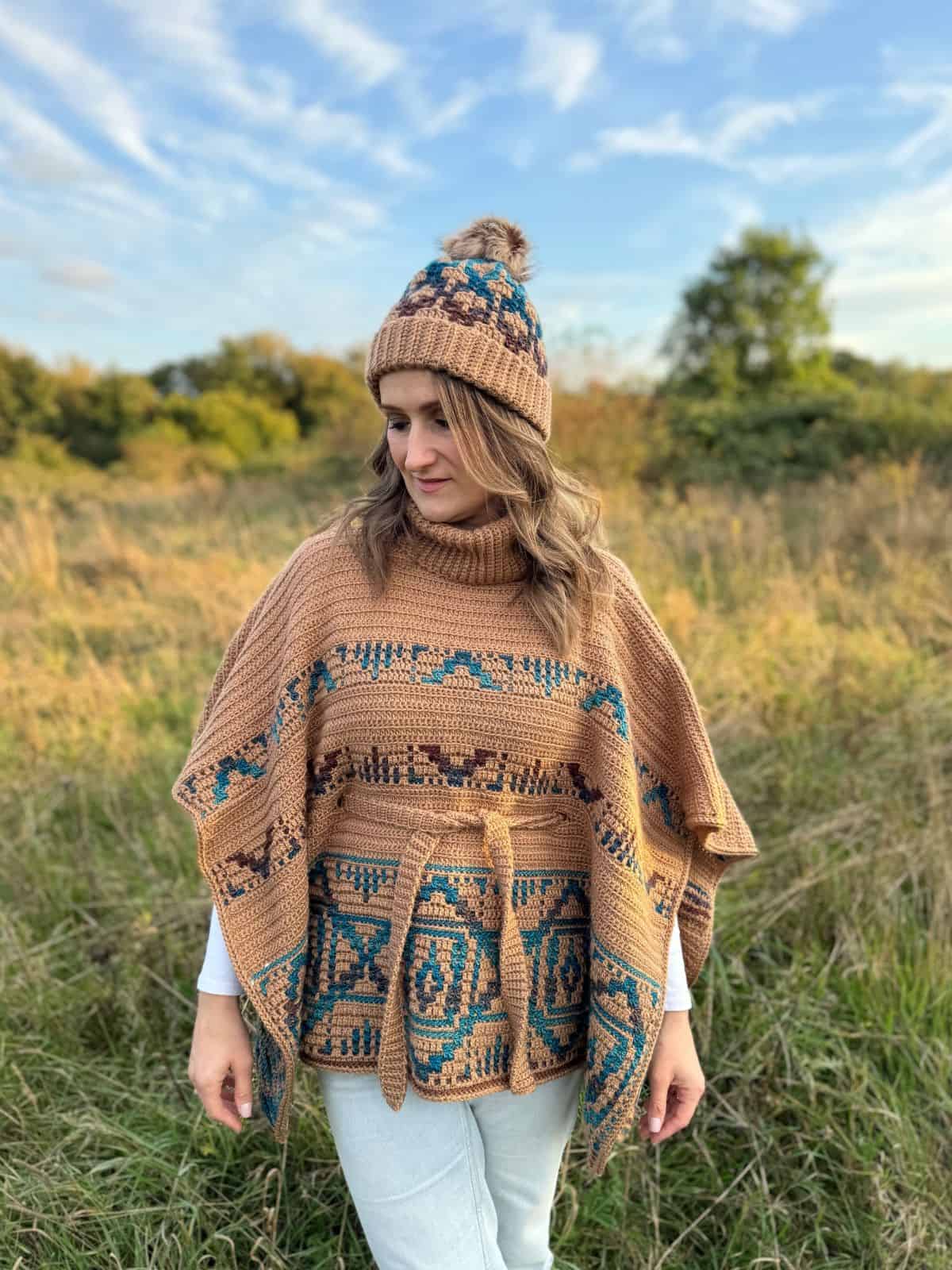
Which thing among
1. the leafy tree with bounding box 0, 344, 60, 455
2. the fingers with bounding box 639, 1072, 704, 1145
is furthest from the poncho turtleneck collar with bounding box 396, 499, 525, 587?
the leafy tree with bounding box 0, 344, 60, 455

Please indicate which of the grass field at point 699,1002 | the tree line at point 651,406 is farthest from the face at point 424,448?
the tree line at point 651,406

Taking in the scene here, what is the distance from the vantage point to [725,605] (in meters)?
5.21

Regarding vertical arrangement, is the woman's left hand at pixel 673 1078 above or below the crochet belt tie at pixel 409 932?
below

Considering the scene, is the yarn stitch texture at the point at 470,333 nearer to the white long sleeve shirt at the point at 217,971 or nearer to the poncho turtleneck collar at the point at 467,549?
the poncho turtleneck collar at the point at 467,549

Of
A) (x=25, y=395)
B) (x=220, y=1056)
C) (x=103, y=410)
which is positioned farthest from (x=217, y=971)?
(x=25, y=395)

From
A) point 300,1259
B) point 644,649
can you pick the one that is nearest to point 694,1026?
point 300,1259

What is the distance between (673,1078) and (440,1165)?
0.39m

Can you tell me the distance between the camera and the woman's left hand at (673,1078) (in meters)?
1.41

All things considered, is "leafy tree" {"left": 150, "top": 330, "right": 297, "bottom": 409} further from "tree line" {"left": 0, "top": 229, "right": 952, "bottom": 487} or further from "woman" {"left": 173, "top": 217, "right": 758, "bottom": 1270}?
"woman" {"left": 173, "top": 217, "right": 758, "bottom": 1270}

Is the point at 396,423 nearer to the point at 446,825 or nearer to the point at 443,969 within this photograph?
the point at 446,825

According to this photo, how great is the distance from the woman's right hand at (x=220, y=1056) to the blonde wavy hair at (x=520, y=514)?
2.15 ft

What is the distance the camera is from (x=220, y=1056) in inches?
51.8

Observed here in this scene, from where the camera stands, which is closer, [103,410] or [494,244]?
[494,244]

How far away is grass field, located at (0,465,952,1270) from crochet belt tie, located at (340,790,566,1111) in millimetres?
663
